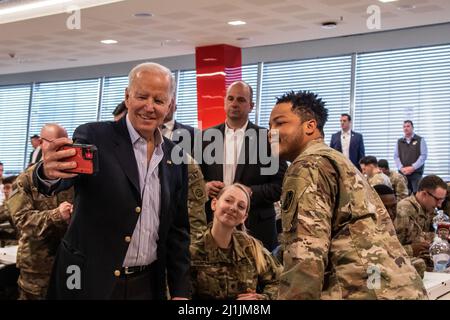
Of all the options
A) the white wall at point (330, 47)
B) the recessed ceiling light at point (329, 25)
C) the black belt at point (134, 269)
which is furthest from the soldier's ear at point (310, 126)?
the white wall at point (330, 47)

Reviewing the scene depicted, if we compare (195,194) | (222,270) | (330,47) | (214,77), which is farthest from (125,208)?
(330,47)

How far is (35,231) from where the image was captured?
3086mm

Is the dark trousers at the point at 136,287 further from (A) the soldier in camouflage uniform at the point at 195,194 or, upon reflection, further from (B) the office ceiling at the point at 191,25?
(B) the office ceiling at the point at 191,25

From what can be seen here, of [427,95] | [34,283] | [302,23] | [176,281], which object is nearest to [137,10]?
[302,23]

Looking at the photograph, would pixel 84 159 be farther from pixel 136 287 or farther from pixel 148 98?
pixel 136 287

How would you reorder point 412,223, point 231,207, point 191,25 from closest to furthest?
point 231,207 → point 412,223 → point 191,25

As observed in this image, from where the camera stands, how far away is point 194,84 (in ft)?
42.2

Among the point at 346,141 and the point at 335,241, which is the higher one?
the point at 346,141

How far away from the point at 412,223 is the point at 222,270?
7.48 feet

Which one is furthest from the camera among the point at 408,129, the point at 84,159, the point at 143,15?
the point at 408,129

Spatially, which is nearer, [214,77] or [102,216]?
[102,216]

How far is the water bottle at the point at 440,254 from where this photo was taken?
14.2 ft

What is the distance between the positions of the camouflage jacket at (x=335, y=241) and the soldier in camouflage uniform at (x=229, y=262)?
1.18 m
